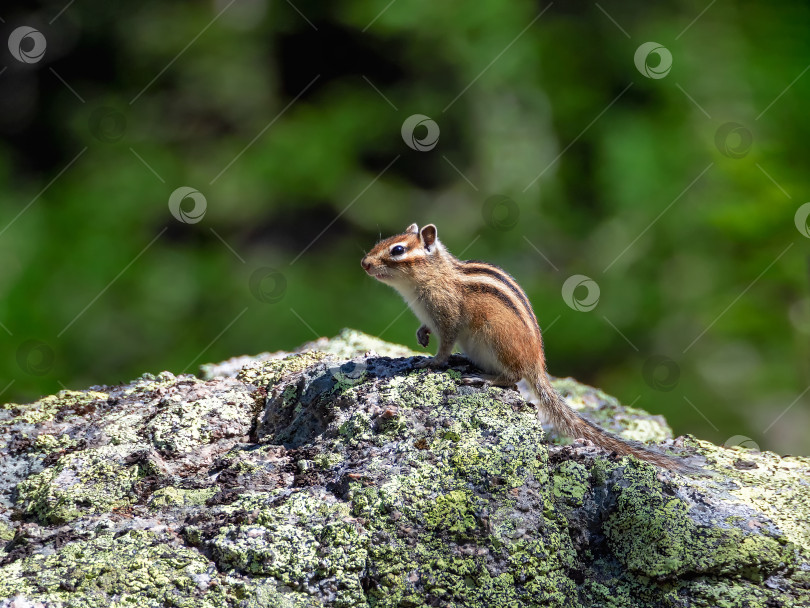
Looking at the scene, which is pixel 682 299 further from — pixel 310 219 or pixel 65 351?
pixel 65 351

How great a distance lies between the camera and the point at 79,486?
273 centimetres

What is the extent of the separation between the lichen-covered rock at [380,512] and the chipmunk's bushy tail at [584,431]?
132mm

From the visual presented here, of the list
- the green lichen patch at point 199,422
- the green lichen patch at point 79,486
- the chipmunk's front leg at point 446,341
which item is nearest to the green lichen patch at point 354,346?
the chipmunk's front leg at point 446,341

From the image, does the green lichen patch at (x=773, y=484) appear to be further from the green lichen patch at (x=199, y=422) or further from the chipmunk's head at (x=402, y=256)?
the green lichen patch at (x=199, y=422)

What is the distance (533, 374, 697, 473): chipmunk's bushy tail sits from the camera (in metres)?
3.03

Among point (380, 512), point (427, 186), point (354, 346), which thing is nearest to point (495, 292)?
point (354, 346)

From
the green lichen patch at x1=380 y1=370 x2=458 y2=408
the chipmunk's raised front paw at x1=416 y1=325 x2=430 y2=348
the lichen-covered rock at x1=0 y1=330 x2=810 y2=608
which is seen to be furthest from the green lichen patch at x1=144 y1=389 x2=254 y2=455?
the chipmunk's raised front paw at x1=416 y1=325 x2=430 y2=348

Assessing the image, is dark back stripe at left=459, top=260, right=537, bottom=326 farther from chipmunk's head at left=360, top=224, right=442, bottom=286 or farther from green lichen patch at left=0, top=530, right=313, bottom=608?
green lichen patch at left=0, top=530, right=313, bottom=608

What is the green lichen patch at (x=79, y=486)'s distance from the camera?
8.68 ft

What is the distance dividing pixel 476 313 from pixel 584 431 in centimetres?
75

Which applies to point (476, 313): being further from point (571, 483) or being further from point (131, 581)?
point (131, 581)

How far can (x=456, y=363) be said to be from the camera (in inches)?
150

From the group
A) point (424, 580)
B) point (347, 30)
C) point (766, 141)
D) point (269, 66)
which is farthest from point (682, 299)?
point (424, 580)

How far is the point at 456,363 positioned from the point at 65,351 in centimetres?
364
